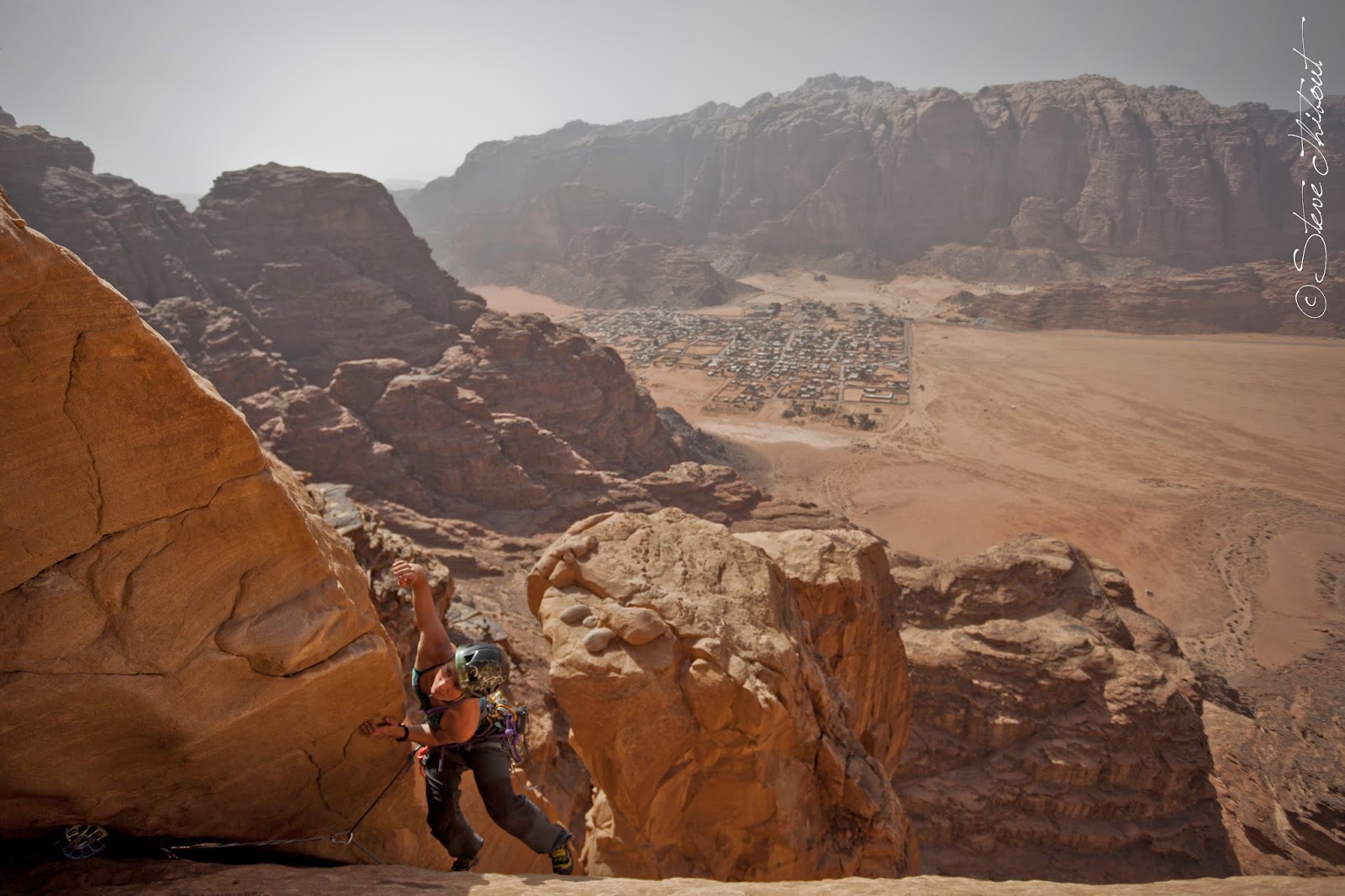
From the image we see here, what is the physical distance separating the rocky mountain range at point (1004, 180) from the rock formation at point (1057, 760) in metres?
89.1

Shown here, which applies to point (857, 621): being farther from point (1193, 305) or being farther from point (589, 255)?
point (589, 255)

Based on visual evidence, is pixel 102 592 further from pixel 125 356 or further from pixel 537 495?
pixel 537 495

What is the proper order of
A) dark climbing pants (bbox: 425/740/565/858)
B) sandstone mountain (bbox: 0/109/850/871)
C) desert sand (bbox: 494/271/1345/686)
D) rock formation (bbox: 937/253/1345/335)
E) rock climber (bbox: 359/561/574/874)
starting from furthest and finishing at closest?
rock formation (bbox: 937/253/1345/335) < sandstone mountain (bbox: 0/109/850/871) < desert sand (bbox: 494/271/1345/686) < dark climbing pants (bbox: 425/740/565/858) < rock climber (bbox: 359/561/574/874)

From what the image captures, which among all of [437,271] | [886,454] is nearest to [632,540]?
[886,454]

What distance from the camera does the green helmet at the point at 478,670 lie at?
4.85 meters

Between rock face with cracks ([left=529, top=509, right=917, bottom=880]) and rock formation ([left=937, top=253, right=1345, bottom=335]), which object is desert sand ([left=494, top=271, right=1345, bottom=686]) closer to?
rock formation ([left=937, top=253, right=1345, bottom=335])

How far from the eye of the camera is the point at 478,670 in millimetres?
4863

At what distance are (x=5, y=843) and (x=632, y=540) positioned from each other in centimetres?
580

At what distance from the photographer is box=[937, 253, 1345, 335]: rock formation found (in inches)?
2616

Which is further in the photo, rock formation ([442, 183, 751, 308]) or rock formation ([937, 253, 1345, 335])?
rock formation ([442, 183, 751, 308])

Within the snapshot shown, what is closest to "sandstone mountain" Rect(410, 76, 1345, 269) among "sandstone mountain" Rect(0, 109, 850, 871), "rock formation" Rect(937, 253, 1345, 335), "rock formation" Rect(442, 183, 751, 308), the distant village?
"rock formation" Rect(442, 183, 751, 308)

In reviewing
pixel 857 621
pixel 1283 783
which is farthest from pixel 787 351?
pixel 857 621

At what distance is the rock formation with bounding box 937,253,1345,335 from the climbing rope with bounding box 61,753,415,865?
78.0m

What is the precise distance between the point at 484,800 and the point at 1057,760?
12731 millimetres
